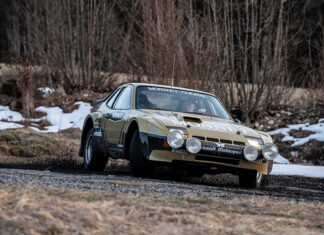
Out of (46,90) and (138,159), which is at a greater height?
(138,159)

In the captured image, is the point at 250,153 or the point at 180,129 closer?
the point at 180,129

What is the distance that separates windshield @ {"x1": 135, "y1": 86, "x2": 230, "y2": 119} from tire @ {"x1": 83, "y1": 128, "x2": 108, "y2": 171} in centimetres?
111

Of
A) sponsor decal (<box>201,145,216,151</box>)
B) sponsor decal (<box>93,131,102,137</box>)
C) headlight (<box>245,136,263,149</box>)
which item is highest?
headlight (<box>245,136,263,149</box>)

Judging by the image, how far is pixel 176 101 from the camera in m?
9.45

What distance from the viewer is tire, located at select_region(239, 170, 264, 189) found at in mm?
8493

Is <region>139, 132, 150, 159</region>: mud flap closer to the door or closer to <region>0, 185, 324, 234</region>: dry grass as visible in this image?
the door

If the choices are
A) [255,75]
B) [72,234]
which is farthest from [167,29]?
[72,234]

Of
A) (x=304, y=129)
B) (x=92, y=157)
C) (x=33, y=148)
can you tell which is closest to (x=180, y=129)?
(x=92, y=157)

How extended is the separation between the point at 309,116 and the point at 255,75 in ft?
8.43

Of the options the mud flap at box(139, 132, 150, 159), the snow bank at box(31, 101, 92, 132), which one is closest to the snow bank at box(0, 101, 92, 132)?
the snow bank at box(31, 101, 92, 132)

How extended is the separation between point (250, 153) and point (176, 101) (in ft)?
5.67

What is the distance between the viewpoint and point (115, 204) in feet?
15.1

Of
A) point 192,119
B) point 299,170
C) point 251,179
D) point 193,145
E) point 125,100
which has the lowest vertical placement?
point 299,170

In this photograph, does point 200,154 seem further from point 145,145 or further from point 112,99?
point 112,99
